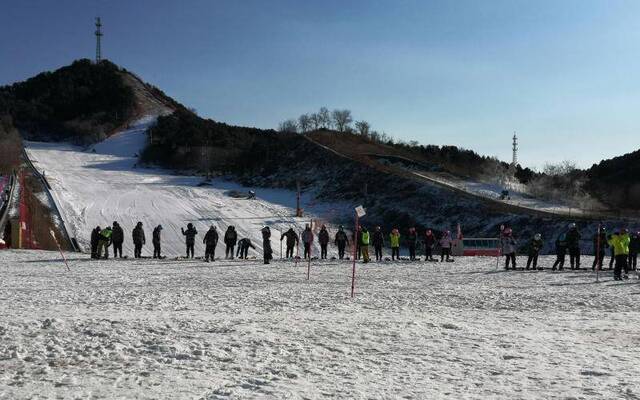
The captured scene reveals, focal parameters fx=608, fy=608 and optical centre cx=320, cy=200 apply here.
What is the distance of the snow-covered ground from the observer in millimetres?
6016

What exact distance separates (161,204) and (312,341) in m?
39.5

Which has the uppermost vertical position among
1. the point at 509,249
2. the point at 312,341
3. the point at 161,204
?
the point at 161,204

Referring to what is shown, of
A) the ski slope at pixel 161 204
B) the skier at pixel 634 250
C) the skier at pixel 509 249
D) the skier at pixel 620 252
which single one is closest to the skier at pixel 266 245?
the skier at pixel 509 249

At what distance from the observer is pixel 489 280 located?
17562 millimetres

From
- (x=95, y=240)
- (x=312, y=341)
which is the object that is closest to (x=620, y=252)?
Result: (x=312, y=341)

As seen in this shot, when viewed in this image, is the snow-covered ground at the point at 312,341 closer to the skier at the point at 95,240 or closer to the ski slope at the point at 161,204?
the skier at the point at 95,240

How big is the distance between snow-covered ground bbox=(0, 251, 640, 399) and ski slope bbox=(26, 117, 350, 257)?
19952 millimetres

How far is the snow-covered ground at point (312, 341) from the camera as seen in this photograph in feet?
19.7

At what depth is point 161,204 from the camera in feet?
150

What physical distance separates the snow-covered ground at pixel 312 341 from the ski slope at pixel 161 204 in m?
20.0

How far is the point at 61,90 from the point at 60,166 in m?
64.1

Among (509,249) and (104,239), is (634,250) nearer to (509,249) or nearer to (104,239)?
(509,249)

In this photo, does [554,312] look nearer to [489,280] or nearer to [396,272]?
[489,280]

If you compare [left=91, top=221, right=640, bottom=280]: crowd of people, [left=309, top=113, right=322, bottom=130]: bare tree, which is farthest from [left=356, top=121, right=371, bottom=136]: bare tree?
[left=91, top=221, right=640, bottom=280]: crowd of people
